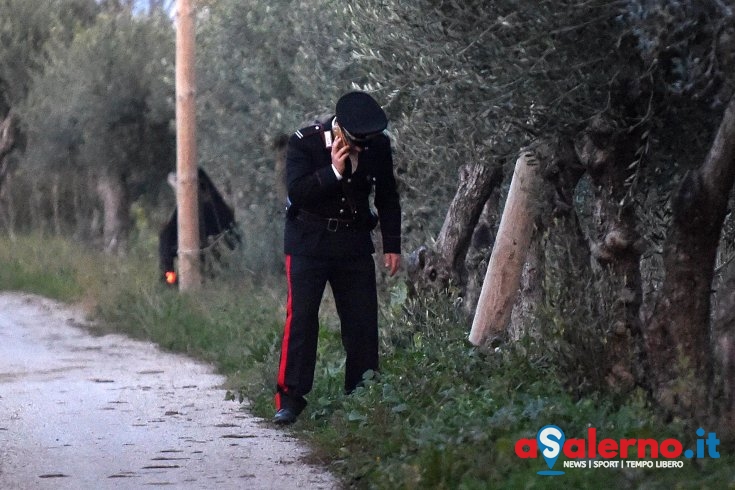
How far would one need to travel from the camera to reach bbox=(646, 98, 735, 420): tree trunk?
591 cm

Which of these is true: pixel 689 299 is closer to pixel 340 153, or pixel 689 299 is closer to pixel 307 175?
pixel 340 153

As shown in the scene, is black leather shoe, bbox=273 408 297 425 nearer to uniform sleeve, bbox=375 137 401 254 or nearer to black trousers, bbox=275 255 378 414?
black trousers, bbox=275 255 378 414

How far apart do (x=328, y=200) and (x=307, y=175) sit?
19cm

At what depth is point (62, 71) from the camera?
69.7ft

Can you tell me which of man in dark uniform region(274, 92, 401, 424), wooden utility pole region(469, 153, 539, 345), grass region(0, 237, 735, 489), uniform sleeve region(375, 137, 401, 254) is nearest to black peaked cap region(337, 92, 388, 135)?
man in dark uniform region(274, 92, 401, 424)

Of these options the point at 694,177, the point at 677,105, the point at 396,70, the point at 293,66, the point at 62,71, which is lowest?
the point at 694,177

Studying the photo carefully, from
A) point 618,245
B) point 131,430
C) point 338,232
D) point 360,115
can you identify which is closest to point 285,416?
point 131,430

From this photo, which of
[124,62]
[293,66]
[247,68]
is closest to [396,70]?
[293,66]

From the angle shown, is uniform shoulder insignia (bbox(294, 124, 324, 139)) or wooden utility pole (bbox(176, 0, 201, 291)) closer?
uniform shoulder insignia (bbox(294, 124, 324, 139))

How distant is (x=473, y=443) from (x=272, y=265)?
1017cm

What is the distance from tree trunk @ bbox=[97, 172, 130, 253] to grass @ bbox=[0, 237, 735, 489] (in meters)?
10.2

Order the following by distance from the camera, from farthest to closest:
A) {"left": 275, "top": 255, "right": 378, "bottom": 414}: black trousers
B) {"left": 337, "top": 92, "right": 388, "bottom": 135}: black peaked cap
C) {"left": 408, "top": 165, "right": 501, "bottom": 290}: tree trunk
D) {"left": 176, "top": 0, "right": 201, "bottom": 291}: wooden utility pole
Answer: {"left": 176, "top": 0, "right": 201, "bottom": 291}: wooden utility pole < {"left": 408, "top": 165, "right": 501, "bottom": 290}: tree trunk < {"left": 275, "top": 255, "right": 378, "bottom": 414}: black trousers < {"left": 337, "top": 92, "right": 388, "bottom": 135}: black peaked cap

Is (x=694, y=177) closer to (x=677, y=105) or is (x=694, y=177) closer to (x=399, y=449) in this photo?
(x=677, y=105)

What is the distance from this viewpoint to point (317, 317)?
7.84m
